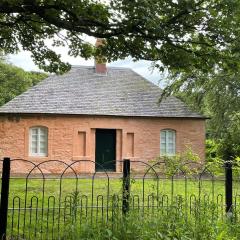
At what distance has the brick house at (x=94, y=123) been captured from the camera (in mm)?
22828

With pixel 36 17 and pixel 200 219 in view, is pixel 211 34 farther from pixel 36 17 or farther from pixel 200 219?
pixel 200 219

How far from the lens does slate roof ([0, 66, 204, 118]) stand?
76.0 ft

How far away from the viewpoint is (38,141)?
23203 mm

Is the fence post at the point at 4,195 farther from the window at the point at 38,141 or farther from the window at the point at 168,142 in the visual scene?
the window at the point at 168,142

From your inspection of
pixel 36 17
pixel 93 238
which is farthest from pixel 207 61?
pixel 93 238

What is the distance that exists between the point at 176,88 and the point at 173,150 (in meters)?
3.92

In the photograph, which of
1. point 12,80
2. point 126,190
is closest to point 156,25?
point 126,190

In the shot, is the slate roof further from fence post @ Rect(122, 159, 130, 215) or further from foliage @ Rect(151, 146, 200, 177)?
fence post @ Rect(122, 159, 130, 215)

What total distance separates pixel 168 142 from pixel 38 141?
7073 millimetres

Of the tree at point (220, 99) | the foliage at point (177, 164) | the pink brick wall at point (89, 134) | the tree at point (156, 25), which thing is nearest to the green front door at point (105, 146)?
the pink brick wall at point (89, 134)

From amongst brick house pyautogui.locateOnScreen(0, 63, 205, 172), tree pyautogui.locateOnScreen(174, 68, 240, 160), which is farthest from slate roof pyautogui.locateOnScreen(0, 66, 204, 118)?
tree pyautogui.locateOnScreen(174, 68, 240, 160)

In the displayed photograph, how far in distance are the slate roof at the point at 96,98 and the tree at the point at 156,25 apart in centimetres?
1243

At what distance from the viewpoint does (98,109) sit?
23797 millimetres

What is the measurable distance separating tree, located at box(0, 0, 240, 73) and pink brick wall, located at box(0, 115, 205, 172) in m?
12.4
